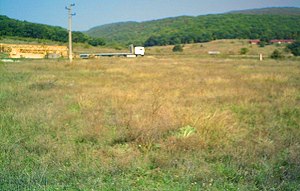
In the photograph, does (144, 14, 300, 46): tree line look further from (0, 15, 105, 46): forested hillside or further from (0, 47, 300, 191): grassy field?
(0, 47, 300, 191): grassy field

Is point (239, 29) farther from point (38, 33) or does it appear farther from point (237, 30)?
point (38, 33)

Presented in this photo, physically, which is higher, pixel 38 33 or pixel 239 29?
pixel 239 29

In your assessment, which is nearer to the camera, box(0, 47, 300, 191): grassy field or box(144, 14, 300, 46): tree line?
box(0, 47, 300, 191): grassy field

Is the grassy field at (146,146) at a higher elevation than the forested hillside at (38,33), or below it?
below

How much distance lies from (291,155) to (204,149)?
1572 mm

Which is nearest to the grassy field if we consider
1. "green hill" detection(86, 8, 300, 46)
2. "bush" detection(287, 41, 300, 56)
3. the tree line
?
"bush" detection(287, 41, 300, 56)

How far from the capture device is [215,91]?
526 inches

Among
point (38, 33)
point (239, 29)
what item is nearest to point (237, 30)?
point (239, 29)

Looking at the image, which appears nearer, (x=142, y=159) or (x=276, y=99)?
(x=142, y=159)

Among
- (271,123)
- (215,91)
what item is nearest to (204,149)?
(271,123)

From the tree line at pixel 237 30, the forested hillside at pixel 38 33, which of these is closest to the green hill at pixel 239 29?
the tree line at pixel 237 30

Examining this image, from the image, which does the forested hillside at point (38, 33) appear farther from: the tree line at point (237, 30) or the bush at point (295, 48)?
the bush at point (295, 48)

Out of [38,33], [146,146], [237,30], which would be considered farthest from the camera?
[237,30]

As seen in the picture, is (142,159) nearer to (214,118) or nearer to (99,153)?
(99,153)
